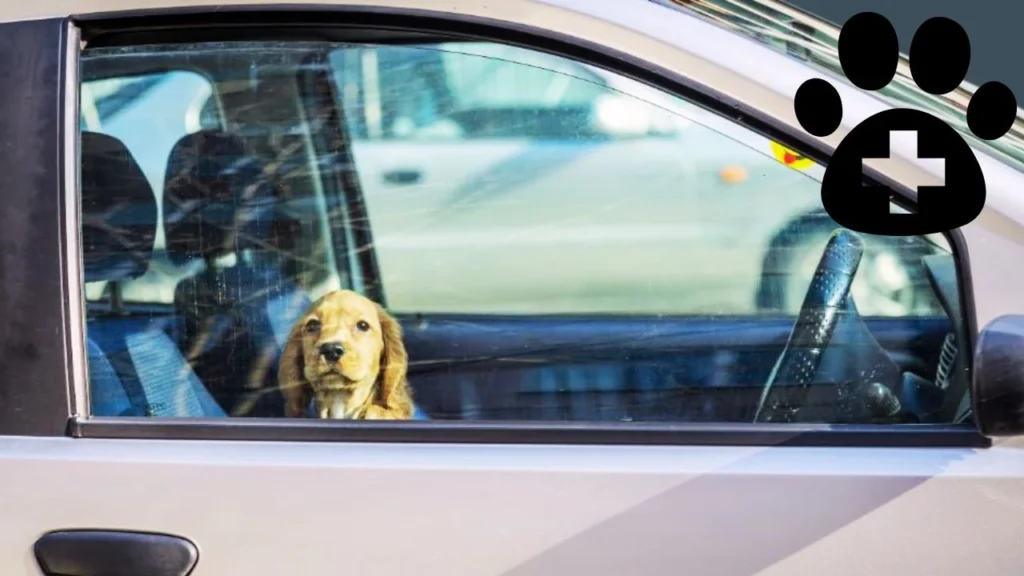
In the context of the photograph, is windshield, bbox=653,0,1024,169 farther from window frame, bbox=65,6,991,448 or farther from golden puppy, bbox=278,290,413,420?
golden puppy, bbox=278,290,413,420

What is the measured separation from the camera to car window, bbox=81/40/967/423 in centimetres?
166

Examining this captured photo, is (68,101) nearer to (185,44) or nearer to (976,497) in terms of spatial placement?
(185,44)

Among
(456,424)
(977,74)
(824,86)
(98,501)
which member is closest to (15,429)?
(98,501)

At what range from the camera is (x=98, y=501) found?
5.26ft

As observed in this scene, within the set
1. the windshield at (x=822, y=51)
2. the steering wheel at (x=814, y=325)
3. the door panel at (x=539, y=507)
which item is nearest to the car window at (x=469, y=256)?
the steering wheel at (x=814, y=325)

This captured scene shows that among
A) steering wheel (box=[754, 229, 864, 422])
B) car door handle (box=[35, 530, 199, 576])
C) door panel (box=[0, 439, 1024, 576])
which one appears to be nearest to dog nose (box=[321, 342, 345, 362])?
door panel (box=[0, 439, 1024, 576])

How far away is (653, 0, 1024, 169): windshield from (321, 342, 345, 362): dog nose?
2.28 feet

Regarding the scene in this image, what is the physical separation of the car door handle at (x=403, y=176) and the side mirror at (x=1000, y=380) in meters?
0.85

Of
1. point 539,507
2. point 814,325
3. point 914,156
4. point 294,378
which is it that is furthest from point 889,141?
point 294,378

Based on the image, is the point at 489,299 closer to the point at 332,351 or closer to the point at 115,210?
the point at 332,351

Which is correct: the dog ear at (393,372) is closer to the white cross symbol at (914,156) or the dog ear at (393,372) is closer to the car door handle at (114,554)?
the car door handle at (114,554)

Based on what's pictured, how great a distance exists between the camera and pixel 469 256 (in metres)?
1.79

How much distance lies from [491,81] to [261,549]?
2.36 ft

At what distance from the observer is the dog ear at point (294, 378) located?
1738mm
